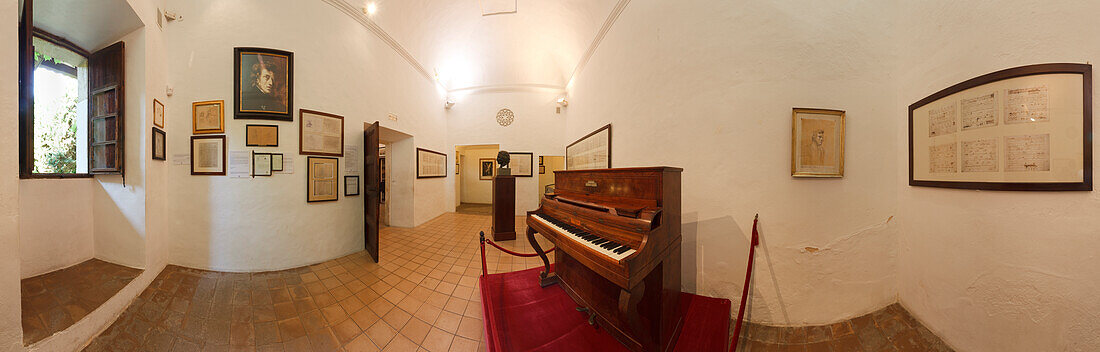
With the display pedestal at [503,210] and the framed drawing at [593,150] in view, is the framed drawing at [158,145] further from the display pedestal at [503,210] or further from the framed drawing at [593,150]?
the framed drawing at [593,150]

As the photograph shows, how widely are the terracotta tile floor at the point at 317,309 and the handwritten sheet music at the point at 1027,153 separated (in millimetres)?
3775

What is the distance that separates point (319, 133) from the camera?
150 inches

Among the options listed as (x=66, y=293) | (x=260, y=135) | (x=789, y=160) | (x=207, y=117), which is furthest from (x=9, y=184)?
(x=789, y=160)

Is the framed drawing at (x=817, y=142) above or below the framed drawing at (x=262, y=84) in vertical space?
below

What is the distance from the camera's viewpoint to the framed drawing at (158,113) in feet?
9.98

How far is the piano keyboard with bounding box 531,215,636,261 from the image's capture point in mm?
1689

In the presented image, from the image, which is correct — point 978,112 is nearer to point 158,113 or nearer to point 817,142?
point 817,142

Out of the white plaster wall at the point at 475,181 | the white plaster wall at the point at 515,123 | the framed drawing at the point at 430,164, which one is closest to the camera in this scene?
the framed drawing at the point at 430,164

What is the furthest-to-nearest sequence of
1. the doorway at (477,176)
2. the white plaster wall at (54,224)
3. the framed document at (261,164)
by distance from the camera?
the doorway at (477,176) → the framed document at (261,164) → the white plaster wall at (54,224)

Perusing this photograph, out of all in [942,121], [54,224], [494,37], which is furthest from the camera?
[494,37]

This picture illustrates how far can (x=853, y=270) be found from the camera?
2.21m

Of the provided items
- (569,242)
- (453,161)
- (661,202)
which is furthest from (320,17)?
(661,202)

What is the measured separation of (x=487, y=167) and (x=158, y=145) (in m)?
7.43

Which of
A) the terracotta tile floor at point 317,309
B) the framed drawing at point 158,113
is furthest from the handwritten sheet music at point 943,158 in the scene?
the framed drawing at point 158,113
